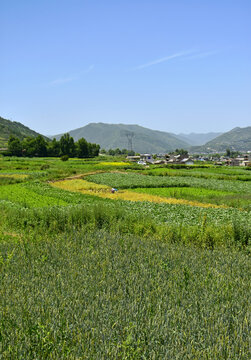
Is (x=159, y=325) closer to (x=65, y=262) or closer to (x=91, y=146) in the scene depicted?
(x=65, y=262)

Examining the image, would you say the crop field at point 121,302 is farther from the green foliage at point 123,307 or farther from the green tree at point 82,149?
the green tree at point 82,149

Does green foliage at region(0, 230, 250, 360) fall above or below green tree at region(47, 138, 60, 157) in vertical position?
below

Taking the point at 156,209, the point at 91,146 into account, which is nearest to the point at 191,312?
the point at 156,209

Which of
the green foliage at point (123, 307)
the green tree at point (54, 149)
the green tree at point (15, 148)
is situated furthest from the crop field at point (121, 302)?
the green tree at point (54, 149)

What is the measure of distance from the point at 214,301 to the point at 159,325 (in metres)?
1.50

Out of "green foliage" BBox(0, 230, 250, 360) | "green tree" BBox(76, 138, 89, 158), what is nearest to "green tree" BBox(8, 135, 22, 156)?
"green tree" BBox(76, 138, 89, 158)

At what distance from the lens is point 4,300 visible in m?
5.13

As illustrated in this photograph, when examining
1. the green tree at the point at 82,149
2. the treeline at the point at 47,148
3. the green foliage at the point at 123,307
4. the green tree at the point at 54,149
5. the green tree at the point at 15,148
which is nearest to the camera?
the green foliage at the point at 123,307

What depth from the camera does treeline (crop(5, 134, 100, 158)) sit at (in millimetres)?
103375

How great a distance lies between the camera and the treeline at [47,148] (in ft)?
339

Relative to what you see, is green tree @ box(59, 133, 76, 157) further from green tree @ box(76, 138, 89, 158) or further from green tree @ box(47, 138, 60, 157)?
green tree @ box(76, 138, 89, 158)

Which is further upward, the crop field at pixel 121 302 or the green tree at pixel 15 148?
the green tree at pixel 15 148

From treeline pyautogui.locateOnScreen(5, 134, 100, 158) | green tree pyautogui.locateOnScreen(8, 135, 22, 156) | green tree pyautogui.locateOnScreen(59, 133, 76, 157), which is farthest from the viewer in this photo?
green tree pyautogui.locateOnScreen(59, 133, 76, 157)

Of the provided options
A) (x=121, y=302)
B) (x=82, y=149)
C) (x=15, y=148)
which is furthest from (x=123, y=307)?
(x=82, y=149)
